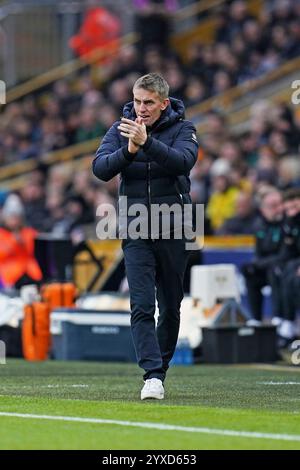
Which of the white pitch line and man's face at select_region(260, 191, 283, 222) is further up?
man's face at select_region(260, 191, 283, 222)

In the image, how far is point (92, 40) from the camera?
2897cm

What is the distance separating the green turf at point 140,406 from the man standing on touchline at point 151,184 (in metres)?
0.48

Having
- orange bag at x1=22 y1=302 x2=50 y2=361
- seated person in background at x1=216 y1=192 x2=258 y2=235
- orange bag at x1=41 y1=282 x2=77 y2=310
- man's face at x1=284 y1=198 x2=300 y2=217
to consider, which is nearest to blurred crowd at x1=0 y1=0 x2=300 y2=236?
seated person in background at x1=216 y1=192 x2=258 y2=235

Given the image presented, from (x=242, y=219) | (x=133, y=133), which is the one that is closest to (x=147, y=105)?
(x=133, y=133)

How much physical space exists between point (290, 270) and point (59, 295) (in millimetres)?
2591

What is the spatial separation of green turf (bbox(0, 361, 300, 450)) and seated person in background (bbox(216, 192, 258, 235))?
5.46 metres

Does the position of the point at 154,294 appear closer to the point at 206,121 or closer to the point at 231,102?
the point at 206,121

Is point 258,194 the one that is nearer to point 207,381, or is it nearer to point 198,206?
point 198,206

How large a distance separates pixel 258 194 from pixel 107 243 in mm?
2757

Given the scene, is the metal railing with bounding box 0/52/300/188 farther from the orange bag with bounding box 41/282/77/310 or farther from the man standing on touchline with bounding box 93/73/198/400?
the man standing on touchline with bounding box 93/73/198/400

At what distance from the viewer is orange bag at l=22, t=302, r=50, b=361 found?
15.8m

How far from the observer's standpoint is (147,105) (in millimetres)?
9477

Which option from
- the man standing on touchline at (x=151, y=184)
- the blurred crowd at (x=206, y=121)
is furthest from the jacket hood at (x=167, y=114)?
the blurred crowd at (x=206, y=121)

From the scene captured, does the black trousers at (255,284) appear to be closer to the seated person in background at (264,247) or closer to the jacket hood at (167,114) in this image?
the seated person in background at (264,247)
